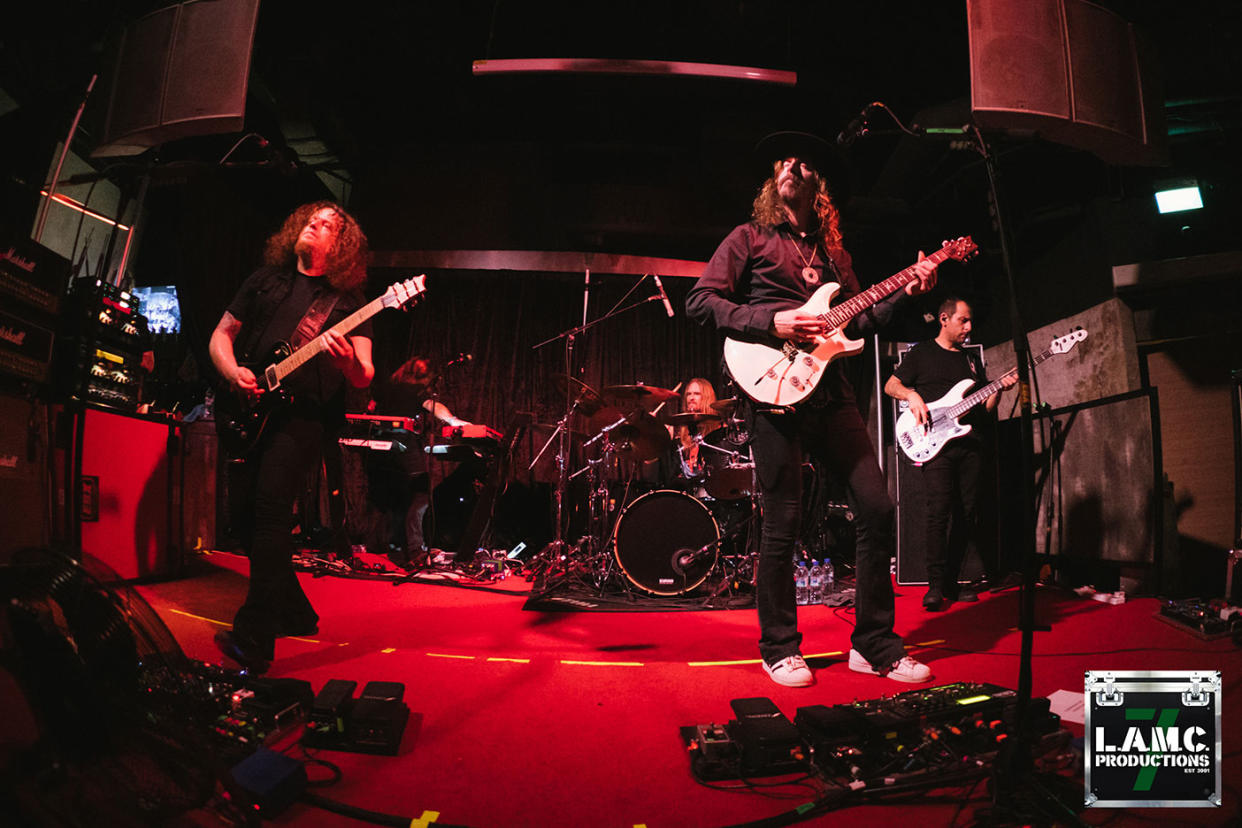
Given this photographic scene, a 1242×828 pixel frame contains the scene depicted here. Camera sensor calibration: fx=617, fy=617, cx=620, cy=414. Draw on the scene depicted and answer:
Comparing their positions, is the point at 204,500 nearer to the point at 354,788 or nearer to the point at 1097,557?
the point at 354,788

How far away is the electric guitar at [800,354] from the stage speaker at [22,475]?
12.5 feet

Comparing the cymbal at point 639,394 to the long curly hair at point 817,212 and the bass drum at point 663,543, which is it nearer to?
the bass drum at point 663,543

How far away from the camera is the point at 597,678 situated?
2.74m

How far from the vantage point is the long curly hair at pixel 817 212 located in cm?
304

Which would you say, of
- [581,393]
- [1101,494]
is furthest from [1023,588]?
[1101,494]

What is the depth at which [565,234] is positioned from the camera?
814cm

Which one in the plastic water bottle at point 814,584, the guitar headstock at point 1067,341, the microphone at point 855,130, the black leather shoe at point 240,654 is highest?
the microphone at point 855,130

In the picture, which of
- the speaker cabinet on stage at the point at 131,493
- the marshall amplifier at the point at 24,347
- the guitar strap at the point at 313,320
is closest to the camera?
the guitar strap at the point at 313,320

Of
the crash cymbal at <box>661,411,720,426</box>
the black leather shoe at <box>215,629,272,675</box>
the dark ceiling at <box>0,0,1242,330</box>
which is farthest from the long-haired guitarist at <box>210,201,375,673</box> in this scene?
the crash cymbal at <box>661,411,720,426</box>

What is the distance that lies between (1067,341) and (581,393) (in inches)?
182

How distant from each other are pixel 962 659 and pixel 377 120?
809 cm

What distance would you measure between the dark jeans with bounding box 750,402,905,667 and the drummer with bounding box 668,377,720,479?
239cm

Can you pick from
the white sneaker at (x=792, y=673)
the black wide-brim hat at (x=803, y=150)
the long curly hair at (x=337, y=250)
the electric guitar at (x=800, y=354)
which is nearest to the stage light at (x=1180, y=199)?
the black wide-brim hat at (x=803, y=150)

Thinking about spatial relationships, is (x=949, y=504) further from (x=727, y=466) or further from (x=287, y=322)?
(x=287, y=322)
